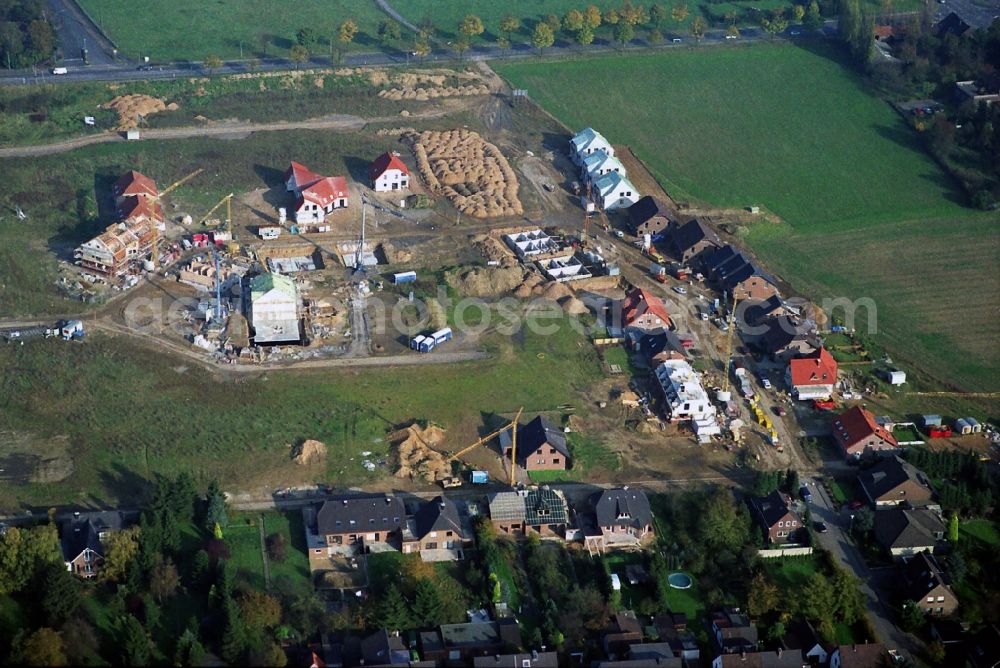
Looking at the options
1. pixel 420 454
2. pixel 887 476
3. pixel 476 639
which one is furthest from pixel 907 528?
pixel 420 454

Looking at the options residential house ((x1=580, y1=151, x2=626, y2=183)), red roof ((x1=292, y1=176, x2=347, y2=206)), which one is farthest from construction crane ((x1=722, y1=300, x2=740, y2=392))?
red roof ((x1=292, y1=176, x2=347, y2=206))

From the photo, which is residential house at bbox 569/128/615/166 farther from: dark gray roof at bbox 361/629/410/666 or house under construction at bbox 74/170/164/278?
dark gray roof at bbox 361/629/410/666

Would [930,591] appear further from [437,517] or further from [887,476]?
[437,517]

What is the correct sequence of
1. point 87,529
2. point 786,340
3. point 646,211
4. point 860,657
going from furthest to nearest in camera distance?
point 646,211
point 786,340
point 87,529
point 860,657

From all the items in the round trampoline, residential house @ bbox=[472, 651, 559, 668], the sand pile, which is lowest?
the round trampoline

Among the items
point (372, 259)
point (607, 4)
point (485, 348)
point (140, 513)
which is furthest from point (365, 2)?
point (140, 513)

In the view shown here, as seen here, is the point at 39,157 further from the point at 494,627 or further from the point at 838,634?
the point at 838,634
